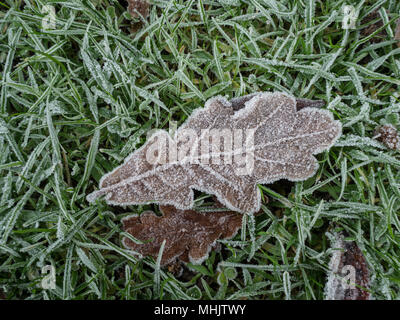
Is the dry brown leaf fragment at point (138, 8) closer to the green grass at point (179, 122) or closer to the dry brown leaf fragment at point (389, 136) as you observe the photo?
the green grass at point (179, 122)

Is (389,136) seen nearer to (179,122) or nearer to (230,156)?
(230,156)

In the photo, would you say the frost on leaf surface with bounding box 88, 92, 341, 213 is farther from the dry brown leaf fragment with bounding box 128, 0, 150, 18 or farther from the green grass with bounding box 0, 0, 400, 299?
the dry brown leaf fragment with bounding box 128, 0, 150, 18

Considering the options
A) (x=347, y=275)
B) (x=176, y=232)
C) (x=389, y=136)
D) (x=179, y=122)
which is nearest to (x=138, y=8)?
(x=179, y=122)

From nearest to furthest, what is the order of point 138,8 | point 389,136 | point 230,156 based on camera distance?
point 230,156 < point 389,136 < point 138,8

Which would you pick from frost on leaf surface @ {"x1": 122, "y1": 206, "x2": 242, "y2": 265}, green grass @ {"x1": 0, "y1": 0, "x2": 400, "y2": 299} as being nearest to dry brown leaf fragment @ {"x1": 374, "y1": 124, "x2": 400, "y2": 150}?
green grass @ {"x1": 0, "y1": 0, "x2": 400, "y2": 299}
